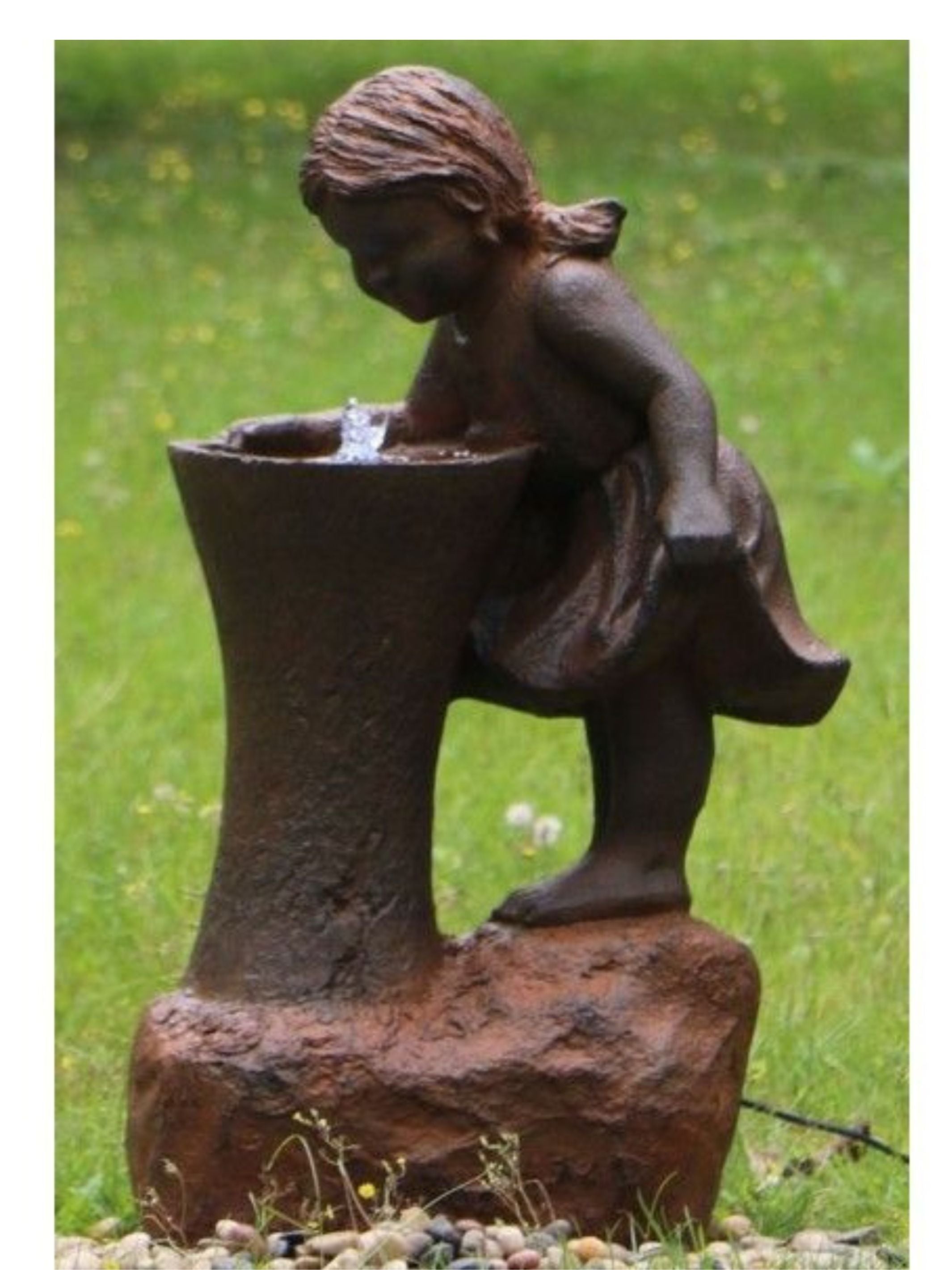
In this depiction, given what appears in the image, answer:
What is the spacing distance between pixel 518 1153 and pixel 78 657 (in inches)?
177

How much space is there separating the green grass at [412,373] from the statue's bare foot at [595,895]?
634 millimetres

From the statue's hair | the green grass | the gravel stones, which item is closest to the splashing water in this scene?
the statue's hair

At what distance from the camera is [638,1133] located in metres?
4.91

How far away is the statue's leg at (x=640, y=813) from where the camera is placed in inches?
198

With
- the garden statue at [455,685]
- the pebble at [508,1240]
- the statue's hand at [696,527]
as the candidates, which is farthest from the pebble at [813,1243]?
the statue's hand at [696,527]

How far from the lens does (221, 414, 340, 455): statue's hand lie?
5164mm

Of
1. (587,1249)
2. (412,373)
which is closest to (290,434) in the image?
(587,1249)

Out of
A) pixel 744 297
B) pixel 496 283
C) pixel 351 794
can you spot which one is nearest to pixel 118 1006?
pixel 351 794

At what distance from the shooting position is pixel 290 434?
5203mm

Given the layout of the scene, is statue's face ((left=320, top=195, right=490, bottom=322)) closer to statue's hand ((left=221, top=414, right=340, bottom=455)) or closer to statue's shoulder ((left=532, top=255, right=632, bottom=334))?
statue's shoulder ((left=532, top=255, right=632, bottom=334))

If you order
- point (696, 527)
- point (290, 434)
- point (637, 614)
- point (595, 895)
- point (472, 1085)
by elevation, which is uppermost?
point (290, 434)

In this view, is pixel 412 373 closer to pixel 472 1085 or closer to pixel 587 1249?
pixel 472 1085

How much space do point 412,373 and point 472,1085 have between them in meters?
7.64

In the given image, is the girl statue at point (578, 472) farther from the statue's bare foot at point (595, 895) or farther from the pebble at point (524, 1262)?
the pebble at point (524, 1262)
